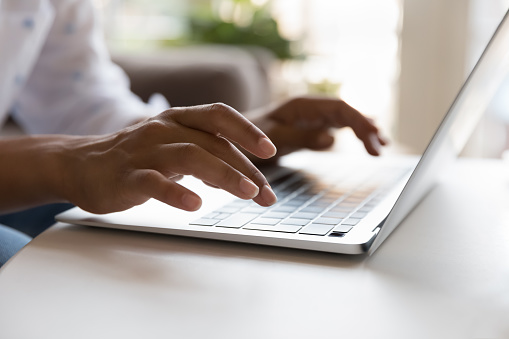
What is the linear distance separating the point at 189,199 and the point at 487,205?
0.28 meters

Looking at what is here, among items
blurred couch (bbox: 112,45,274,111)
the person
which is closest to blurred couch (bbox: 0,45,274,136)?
blurred couch (bbox: 112,45,274,111)

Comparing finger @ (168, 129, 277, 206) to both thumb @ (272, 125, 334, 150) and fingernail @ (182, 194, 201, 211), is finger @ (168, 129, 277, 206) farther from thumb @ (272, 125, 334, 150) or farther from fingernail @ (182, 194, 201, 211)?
thumb @ (272, 125, 334, 150)

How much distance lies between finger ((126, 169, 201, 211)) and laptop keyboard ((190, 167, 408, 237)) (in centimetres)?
4

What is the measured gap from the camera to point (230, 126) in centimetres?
43

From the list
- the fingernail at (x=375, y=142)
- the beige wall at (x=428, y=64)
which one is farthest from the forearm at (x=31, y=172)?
the beige wall at (x=428, y=64)

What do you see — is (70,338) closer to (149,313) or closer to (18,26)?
(149,313)

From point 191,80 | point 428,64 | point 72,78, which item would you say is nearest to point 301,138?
point 72,78

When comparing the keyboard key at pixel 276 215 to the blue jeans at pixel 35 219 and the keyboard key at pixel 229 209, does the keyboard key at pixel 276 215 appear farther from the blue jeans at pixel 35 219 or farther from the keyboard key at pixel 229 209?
the blue jeans at pixel 35 219

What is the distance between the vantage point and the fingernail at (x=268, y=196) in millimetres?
420

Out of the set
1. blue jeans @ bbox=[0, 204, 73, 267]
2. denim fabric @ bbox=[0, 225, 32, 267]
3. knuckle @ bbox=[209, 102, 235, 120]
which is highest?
knuckle @ bbox=[209, 102, 235, 120]

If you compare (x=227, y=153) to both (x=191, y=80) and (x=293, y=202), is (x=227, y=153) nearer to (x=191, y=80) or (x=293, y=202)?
(x=293, y=202)

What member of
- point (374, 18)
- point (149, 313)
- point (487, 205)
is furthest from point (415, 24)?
point (149, 313)

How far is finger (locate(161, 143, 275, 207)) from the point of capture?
0.41 meters

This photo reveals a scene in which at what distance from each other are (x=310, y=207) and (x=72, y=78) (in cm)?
61
